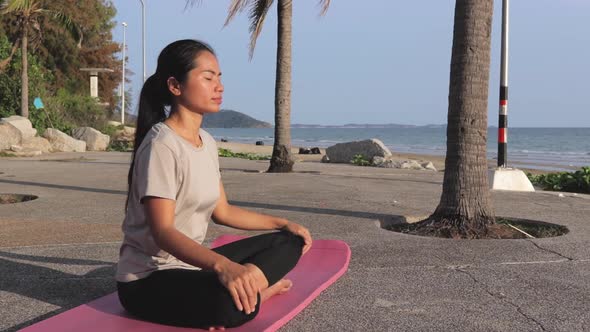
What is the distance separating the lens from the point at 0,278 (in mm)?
4918

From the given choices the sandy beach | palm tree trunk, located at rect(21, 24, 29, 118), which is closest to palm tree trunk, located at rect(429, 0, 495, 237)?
the sandy beach

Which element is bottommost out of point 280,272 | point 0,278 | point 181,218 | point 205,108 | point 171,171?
point 0,278

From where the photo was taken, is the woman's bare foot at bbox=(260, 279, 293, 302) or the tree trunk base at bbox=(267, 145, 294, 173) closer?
the woman's bare foot at bbox=(260, 279, 293, 302)

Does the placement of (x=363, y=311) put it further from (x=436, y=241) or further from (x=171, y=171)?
(x=436, y=241)

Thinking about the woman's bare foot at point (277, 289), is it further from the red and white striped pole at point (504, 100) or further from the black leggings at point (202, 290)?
the red and white striped pole at point (504, 100)

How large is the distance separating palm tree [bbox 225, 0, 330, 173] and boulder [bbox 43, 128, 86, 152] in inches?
598

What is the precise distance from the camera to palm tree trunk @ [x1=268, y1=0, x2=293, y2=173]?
1484cm

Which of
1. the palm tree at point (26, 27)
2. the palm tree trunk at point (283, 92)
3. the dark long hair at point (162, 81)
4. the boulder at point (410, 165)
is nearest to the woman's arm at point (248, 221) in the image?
the dark long hair at point (162, 81)

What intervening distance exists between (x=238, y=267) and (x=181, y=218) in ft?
1.94

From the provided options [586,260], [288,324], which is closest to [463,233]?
[586,260]

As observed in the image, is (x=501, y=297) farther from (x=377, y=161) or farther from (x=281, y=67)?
(x=377, y=161)

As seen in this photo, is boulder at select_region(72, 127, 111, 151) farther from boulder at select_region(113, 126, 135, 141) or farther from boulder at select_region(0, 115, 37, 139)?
boulder at select_region(0, 115, 37, 139)

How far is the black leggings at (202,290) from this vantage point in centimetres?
305

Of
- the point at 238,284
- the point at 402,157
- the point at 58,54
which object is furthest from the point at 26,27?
the point at 238,284
